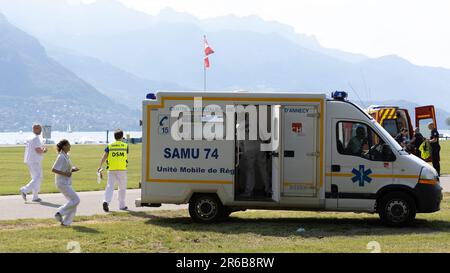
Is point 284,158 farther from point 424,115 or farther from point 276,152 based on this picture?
point 424,115

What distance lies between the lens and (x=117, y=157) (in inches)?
589

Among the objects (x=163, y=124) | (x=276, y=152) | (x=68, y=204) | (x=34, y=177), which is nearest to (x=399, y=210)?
(x=276, y=152)

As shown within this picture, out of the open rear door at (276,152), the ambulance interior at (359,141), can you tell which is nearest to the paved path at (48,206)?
the open rear door at (276,152)

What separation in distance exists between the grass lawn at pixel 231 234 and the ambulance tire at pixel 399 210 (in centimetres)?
20

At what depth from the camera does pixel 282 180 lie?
12805mm

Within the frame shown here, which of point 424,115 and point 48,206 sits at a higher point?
point 424,115

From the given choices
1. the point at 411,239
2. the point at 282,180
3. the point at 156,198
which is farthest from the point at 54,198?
the point at 411,239

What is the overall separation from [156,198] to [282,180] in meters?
2.40

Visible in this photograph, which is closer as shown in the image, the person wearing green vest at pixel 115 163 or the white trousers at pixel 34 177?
the person wearing green vest at pixel 115 163

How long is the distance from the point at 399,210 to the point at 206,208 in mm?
3546

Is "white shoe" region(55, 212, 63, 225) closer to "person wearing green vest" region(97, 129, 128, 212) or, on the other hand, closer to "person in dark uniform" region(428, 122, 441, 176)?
"person wearing green vest" region(97, 129, 128, 212)

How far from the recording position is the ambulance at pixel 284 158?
12.6m

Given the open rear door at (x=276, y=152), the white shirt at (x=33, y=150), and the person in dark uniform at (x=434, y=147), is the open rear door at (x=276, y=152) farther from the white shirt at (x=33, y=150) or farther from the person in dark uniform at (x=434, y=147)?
the person in dark uniform at (x=434, y=147)

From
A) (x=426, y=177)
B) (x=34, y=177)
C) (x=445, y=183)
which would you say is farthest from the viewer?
(x=445, y=183)
